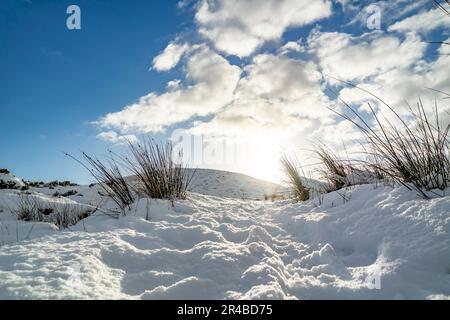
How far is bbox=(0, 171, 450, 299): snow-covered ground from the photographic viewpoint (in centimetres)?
130

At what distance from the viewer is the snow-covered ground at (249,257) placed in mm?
1305

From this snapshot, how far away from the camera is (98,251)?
1.72 meters

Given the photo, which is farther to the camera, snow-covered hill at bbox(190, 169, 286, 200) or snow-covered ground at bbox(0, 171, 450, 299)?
snow-covered hill at bbox(190, 169, 286, 200)

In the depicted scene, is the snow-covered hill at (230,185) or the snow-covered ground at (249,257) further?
the snow-covered hill at (230,185)

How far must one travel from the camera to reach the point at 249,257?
178 cm

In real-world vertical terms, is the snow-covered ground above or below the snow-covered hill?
below

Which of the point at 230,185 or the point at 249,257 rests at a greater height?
the point at 230,185

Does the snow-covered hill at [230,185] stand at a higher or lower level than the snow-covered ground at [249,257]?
higher

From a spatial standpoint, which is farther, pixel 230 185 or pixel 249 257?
pixel 230 185
